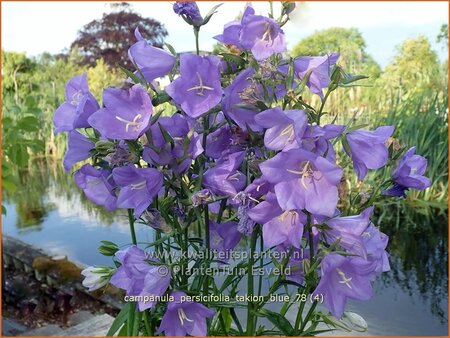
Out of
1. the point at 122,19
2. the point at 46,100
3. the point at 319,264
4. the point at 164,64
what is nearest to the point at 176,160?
the point at 164,64

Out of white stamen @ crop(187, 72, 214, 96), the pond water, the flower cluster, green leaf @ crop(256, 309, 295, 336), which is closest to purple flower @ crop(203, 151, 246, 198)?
the flower cluster

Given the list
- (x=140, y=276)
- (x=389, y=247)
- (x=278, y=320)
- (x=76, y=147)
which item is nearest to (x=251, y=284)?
(x=278, y=320)

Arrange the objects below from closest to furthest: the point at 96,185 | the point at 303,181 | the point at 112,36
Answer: the point at 303,181, the point at 96,185, the point at 112,36

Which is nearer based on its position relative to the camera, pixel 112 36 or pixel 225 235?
pixel 225 235

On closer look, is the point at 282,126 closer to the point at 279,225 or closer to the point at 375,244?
the point at 279,225

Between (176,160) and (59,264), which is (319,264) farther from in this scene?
(59,264)

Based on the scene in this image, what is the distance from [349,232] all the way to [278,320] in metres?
0.21

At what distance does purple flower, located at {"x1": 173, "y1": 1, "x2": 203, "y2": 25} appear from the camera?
89 centimetres

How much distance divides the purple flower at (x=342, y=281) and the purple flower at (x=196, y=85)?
303 mm

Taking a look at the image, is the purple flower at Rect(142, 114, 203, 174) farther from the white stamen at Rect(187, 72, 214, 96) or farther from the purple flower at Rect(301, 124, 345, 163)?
the purple flower at Rect(301, 124, 345, 163)

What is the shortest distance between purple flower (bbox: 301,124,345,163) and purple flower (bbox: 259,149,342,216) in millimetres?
34

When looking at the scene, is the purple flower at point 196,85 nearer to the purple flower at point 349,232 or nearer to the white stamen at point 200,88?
the white stamen at point 200,88

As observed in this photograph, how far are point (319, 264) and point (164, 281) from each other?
0.25 metres

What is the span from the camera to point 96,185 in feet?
3.28
